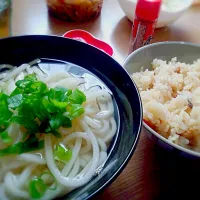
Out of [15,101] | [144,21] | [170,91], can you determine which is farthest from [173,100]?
[15,101]

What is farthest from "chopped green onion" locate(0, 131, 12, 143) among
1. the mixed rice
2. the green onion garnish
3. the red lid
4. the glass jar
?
the glass jar

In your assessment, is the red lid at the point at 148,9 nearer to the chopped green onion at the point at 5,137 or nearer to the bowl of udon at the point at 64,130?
the bowl of udon at the point at 64,130

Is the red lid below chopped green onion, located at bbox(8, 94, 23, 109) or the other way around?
the other way around

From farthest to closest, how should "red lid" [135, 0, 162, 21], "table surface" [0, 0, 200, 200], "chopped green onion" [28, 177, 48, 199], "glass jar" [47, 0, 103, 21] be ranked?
1. "glass jar" [47, 0, 103, 21]
2. "red lid" [135, 0, 162, 21]
3. "table surface" [0, 0, 200, 200]
4. "chopped green onion" [28, 177, 48, 199]

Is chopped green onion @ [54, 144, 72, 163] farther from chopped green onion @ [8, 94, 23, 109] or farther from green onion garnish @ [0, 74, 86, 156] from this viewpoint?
chopped green onion @ [8, 94, 23, 109]

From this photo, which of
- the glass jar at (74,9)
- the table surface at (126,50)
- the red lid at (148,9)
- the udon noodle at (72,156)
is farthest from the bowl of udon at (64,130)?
the glass jar at (74,9)

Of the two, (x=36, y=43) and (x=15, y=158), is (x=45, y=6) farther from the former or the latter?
(x=15, y=158)

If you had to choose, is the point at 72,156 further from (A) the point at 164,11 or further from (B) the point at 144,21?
(A) the point at 164,11
